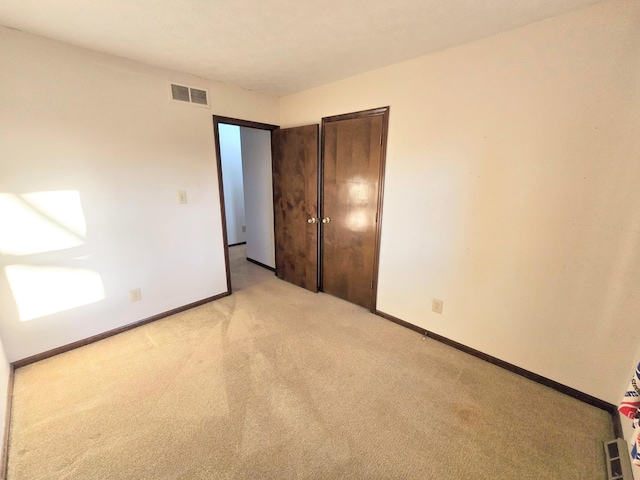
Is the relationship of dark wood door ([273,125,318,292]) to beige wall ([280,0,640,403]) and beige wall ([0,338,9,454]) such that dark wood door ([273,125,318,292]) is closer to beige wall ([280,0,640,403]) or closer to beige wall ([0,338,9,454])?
beige wall ([280,0,640,403])

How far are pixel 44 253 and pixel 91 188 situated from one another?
563 millimetres

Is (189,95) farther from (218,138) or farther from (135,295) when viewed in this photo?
(135,295)

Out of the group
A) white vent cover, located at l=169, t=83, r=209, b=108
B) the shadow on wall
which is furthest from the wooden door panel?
the shadow on wall

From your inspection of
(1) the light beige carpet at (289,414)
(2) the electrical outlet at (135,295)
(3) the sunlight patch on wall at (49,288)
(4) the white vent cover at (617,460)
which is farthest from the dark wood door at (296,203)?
(4) the white vent cover at (617,460)

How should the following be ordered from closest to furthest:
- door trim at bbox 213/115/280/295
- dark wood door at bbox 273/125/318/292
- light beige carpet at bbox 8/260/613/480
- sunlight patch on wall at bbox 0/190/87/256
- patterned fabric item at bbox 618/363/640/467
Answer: patterned fabric item at bbox 618/363/640/467 → light beige carpet at bbox 8/260/613/480 → sunlight patch on wall at bbox 0/190/87/256 → door trim at bbox 213/115/280/295 → dark wood door at bbox 273/125/318/292

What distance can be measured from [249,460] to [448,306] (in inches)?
68.8

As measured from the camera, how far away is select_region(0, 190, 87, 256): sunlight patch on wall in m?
1.75

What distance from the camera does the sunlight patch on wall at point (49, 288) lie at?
1829mm

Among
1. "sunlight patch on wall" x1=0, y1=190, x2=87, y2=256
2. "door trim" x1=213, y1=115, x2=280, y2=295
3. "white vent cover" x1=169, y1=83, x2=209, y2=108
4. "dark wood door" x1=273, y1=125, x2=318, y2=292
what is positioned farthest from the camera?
"dark wood door" x1=273, y1=125, x2=318, y2=292

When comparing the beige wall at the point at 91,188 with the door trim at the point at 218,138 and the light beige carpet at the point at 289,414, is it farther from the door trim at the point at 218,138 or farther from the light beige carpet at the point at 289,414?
the light beige carpet at the point at 289,414

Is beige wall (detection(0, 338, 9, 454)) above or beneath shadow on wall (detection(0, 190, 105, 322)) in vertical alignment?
beneath

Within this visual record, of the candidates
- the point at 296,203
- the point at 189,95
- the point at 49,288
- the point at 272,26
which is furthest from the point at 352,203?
the point at 49,288

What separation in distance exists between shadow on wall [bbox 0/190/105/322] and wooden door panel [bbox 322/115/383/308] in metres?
2.14

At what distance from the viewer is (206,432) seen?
56.0 inches
